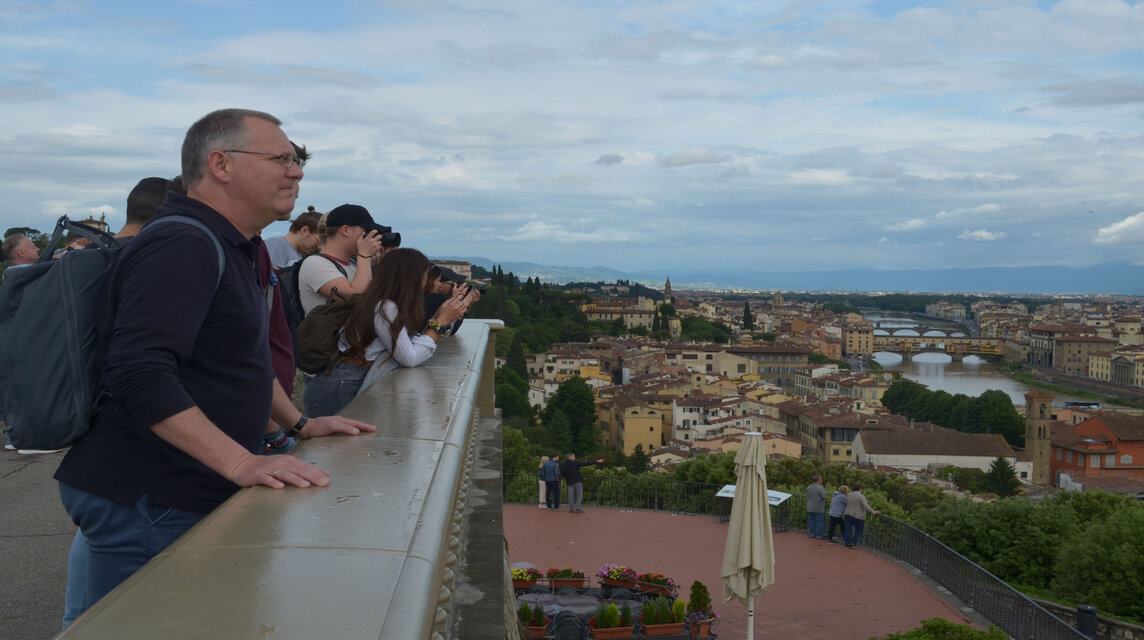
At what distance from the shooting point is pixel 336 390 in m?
3.29

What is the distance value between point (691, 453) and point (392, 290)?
38.6 metres

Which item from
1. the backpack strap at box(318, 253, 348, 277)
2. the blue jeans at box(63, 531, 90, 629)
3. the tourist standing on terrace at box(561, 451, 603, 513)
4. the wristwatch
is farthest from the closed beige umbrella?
the blue jeans at box(63, 531, 90, 629)

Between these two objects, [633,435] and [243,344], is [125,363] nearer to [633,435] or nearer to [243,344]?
[243,344]

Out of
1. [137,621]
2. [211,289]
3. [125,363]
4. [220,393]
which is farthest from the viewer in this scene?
[220,393]

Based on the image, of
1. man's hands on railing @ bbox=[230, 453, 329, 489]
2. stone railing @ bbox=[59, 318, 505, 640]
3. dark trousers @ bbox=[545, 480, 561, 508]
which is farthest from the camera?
dark trousers @ bbox=[545, 480, 561, 508]

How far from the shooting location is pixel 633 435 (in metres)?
52.0

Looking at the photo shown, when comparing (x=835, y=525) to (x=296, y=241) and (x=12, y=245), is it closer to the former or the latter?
(x=296, y=241)

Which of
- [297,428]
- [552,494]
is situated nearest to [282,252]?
[297,428]

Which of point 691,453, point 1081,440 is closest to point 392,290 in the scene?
point 691,453

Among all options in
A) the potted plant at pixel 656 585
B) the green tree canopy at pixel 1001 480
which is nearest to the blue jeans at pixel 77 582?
the potted plant at pixel 656 585

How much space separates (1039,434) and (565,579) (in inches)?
2093

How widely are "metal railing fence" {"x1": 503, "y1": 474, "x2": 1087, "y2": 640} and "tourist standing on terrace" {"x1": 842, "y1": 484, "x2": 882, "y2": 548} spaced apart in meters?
0.15

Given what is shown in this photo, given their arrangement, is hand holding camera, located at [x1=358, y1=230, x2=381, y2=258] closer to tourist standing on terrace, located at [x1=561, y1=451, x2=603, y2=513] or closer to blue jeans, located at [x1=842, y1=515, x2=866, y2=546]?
tourist standing on terrace, located at [x1=561, y1=451, x2=603, y2=513]

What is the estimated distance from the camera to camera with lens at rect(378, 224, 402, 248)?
3.78m
